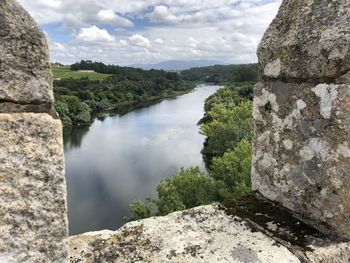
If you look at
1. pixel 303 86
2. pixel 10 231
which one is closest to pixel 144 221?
pixel 10 231

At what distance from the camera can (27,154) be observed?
1618 mm

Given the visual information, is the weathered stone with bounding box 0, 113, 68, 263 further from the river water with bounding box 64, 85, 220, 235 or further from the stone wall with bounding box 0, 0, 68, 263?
the river water with bounding box 64, 85, 220, 235

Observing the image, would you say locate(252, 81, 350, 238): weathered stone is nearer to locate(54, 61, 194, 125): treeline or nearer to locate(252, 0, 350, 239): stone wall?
locate(252, 0, 350, 239): stone wall

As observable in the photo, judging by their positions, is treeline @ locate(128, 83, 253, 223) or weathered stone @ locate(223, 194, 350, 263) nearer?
weathered stone @ locate(223, 194, 350, 263)

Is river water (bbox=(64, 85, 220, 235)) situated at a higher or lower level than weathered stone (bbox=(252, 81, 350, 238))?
lower

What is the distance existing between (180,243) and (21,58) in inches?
52.6

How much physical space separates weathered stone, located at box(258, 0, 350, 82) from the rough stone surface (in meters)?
1.05

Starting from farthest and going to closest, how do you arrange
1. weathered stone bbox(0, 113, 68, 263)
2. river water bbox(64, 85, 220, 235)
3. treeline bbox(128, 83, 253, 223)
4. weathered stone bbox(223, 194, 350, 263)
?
river water bbox(64, 85, 220, 235) → treeline bbox(128, 83, 253, 223) → weathered stone bbox(223, 194, 350, 263) → weathered stone bbox(0, 113, 68, 263)

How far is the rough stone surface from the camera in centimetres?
219

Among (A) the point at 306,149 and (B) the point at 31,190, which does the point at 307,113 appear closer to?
(A) the point at 306,149

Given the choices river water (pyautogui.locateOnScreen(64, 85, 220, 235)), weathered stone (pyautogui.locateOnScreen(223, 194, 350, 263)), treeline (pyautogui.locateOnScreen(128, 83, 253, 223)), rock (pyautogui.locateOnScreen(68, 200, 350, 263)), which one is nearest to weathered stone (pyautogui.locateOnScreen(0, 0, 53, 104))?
rock (pyautogui.locateOnScreen(68, 200, 350, 263))

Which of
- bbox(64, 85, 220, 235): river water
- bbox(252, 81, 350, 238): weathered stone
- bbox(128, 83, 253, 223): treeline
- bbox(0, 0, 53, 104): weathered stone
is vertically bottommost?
bbox(64, 85, 220, 235): river water

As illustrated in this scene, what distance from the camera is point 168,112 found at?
236 feet

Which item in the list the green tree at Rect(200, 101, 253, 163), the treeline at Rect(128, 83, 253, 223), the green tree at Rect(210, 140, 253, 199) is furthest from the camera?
the green tree at Rect(200, 101, 253, 163)
